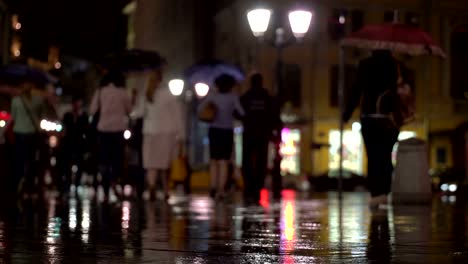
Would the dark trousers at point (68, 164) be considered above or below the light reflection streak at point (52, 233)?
above

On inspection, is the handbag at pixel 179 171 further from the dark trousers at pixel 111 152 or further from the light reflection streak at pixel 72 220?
the light reflection streak at pixel 72 220

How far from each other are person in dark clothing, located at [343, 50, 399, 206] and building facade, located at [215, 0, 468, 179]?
46.9 m

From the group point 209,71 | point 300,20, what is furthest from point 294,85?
point 209,71

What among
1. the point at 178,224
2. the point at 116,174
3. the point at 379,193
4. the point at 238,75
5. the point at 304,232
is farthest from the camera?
the point at 238,75

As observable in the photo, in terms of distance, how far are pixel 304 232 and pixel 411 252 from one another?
2223 mm

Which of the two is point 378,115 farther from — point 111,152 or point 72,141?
point 72,141

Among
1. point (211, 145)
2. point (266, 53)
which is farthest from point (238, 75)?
point (266, 53)

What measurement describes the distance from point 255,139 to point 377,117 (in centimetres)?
446

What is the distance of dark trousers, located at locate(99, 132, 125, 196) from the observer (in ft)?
60.7

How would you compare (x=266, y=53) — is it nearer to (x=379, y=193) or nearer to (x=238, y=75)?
(x=238, y=75)

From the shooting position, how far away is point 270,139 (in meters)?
20.0

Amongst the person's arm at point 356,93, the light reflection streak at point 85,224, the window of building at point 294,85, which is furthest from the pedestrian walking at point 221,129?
the window of building at point 294,85

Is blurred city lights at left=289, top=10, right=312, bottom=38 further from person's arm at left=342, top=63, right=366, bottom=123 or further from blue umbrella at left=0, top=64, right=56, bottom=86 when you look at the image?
person's arm at left=342, top=63, right=366, bottom=123

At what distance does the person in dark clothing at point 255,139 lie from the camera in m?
19.6
